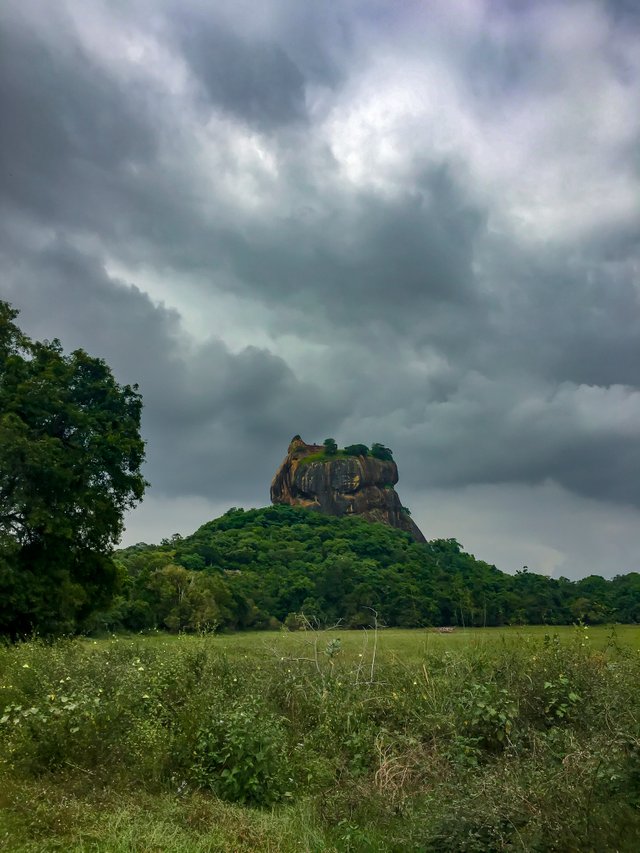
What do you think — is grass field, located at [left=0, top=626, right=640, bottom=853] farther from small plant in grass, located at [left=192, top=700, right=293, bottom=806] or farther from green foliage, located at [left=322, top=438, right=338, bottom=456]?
green foliage, located at [left=322, top=438, right=338, bottom=456]

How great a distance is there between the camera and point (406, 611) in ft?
154

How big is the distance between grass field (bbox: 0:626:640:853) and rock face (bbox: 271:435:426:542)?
112320mm

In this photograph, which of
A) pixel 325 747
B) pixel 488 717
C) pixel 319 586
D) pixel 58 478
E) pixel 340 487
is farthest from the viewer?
pixel 340 487

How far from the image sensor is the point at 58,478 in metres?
23.8

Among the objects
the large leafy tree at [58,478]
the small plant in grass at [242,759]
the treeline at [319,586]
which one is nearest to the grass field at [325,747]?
the small plant in grass at [242,759]

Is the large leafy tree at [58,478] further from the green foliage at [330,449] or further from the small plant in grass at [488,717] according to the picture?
the green foliage at [330,449]

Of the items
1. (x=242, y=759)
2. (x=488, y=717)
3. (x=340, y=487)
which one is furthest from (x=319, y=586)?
(x=340, y=487)

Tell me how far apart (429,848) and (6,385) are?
22855 millimetres

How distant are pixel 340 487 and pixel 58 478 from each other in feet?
346

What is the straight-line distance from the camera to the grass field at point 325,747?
593cm

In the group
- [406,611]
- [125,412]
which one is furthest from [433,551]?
[125,412]

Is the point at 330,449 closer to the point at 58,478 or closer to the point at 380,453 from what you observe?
the point at 380,453

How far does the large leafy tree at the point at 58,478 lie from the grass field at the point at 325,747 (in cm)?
1052

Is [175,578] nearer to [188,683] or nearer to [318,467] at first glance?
[188,683]
